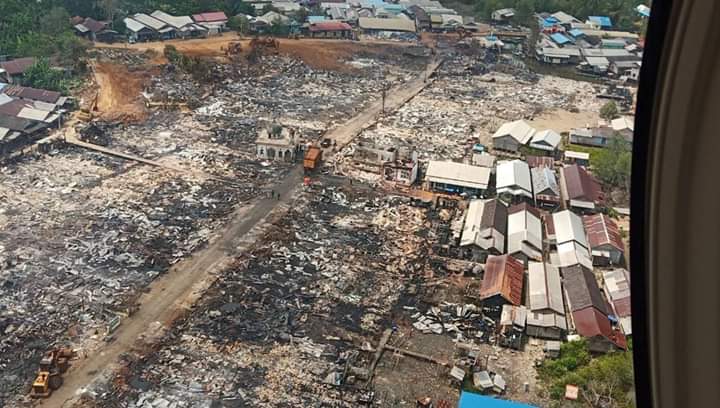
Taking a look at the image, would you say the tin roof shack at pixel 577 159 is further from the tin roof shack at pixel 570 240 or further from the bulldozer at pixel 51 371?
the bulldozer at pixel 51 371

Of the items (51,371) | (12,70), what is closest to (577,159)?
(51,371)

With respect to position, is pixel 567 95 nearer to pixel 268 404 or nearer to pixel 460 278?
pixel 460 278

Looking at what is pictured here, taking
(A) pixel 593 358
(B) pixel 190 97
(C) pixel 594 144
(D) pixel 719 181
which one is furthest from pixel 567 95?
(D) pixel 719 181

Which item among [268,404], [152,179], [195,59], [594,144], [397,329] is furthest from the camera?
[195,59]

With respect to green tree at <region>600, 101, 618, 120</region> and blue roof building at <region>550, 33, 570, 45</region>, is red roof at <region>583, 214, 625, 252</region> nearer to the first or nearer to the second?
green tree at <region>600, 101, 618, 120</region>

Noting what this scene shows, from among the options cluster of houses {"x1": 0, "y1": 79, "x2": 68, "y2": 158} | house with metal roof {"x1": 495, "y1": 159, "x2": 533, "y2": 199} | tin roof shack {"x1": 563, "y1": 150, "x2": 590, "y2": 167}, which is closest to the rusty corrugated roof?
house with metal roof {"x1": 495, "y1": 159, "x2": 533, "y2": 199}

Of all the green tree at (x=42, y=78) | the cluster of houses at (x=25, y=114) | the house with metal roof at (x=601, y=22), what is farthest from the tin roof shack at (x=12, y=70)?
the house with metal roof at (x=601, y=22)
